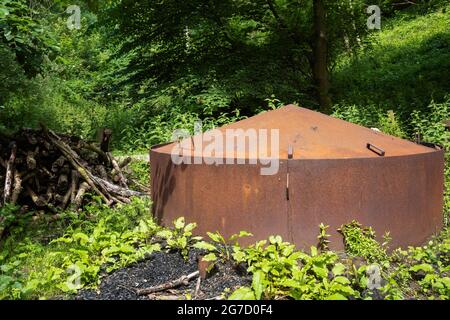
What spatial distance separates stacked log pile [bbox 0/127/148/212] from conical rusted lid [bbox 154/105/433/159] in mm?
1811

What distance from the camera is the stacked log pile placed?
5906 millimetres

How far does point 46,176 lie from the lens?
6289mm

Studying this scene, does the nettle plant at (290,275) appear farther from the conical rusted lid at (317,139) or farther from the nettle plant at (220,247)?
the conical rusted lid at (317,139)

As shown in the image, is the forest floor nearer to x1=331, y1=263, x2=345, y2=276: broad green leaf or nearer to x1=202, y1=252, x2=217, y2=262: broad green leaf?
x1=202, y1=252, x2=217, y2=262: broad green leaf

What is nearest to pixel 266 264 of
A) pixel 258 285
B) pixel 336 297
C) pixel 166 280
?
pixel 258 285

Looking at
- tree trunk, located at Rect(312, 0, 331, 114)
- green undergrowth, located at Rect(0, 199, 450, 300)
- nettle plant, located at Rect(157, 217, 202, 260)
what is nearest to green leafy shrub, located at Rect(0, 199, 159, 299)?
green undergrowth, located at Rect(0, 199, 450, 300)

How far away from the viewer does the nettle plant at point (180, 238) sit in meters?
3.94

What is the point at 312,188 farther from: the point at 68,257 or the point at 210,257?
the point at 68,257

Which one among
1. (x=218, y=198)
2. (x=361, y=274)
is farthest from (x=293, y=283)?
(x=218, y=198)

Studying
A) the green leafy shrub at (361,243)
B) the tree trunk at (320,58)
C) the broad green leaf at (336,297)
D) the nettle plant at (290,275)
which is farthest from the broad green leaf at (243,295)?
the tree trunk at (320,58)

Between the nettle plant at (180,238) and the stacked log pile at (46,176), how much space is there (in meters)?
2.28

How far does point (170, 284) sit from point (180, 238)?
21.1 inches

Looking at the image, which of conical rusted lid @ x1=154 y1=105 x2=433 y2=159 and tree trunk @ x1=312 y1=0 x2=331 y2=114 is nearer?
conical rusted lid @ x1=154 y1=105 x2=433 y2=159

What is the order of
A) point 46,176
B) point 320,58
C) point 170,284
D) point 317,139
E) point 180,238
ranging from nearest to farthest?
1. point 170,284
2. point 180,238
3. point 317,139
4. point 46,176
5. point 320,58
